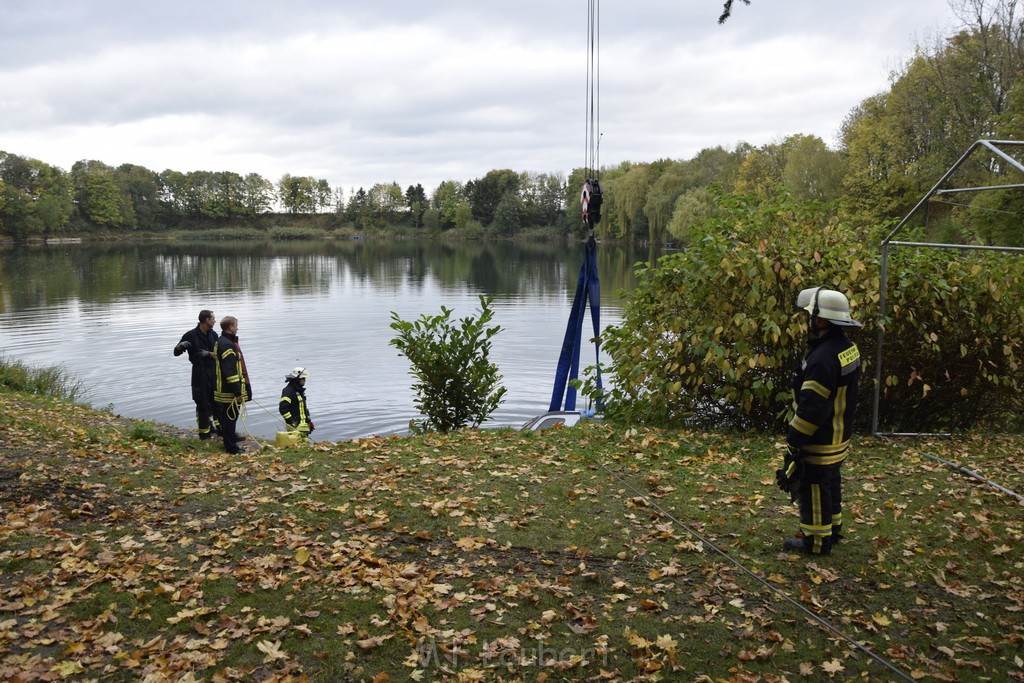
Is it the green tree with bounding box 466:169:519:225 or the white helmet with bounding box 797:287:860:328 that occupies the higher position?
the green tree with bounding box 466:169:519:225

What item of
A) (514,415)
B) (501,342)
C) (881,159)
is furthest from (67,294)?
(881,159)

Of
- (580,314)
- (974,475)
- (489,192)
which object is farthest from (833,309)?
(489,192)

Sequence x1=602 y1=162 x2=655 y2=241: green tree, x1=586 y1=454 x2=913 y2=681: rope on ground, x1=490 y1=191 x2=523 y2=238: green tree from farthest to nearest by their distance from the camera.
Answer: x1=490 y1=191 x2=523 y2=238: green tree, x1=602 y1=162 x2=655 y2=241: green tree, x1=586 y1=454 x2=913 y2=681: rope on ground

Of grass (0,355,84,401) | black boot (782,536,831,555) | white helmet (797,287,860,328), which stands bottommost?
grass (0,355,84,401)

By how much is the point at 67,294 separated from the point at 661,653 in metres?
49.3

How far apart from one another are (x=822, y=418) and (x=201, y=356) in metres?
10.7

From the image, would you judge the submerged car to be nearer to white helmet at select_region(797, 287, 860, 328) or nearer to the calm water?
the calm water

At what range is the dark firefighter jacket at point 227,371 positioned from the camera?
12938 mm

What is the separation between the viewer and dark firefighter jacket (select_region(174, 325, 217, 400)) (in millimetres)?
13641

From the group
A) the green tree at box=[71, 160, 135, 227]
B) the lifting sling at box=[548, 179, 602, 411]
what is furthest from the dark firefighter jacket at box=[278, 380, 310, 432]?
the green tree at box=[71, 160, 135, 227]

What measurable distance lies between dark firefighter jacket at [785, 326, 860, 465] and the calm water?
5.50 meters

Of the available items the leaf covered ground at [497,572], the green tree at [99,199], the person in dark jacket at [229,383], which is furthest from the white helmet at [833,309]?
the green tree at [99,199]

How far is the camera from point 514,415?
2050cm

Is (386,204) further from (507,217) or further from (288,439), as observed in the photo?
(288,439)
